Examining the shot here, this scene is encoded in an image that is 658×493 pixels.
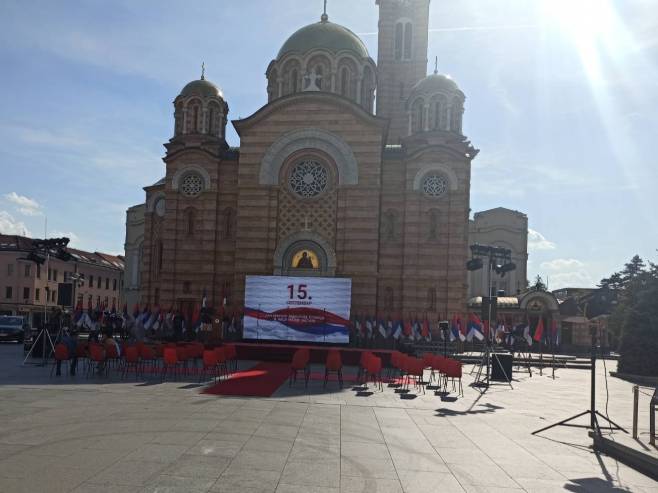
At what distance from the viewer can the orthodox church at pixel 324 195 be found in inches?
1297

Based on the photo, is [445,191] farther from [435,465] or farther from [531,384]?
[435,465]

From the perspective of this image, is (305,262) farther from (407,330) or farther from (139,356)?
(139,356)

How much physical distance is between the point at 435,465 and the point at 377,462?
2.82 ft

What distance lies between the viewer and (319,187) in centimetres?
3359

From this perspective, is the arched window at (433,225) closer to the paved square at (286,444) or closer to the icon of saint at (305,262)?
the icon of saint at (305,262)

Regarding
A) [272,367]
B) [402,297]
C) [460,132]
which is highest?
[460,132]

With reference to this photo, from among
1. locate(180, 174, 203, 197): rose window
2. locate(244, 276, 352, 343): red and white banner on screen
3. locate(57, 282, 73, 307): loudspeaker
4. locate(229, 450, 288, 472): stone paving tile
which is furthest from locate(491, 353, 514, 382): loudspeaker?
locate(180, 174, 203, 197): rose window

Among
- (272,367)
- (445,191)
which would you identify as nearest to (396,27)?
(445,191)

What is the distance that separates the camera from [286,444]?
379 inches

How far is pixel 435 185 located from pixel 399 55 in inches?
600

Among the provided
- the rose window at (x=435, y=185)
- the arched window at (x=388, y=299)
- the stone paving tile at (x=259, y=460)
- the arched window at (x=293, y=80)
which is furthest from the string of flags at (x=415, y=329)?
the stone paving tile at (x=259, y=460)

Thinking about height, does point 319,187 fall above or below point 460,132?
below

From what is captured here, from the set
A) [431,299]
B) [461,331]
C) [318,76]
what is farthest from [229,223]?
[461,331]

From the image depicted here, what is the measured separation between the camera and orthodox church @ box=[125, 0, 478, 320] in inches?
1297
